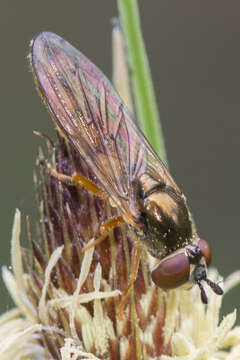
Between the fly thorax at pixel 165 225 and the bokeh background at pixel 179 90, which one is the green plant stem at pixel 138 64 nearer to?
the fly thorax at pixel 165 225

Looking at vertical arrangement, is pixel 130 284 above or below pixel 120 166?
below

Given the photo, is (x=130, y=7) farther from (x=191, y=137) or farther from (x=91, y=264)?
(x=191, y=137)

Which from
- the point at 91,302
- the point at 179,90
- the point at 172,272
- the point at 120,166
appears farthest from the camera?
the point at 179,90

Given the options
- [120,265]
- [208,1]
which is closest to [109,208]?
[120,265]

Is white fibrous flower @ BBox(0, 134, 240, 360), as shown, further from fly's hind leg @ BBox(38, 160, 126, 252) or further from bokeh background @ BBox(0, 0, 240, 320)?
bokeh background @ BBox(0, 0, 240, 320)

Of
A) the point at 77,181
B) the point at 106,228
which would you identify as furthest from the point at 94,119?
the point at 106,228

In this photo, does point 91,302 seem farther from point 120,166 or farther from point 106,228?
point 120,166

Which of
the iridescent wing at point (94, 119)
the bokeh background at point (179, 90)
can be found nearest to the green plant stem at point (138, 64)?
the iridescent wing at point (94, 119)

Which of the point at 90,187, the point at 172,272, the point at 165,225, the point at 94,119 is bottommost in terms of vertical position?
the point at 172,272
